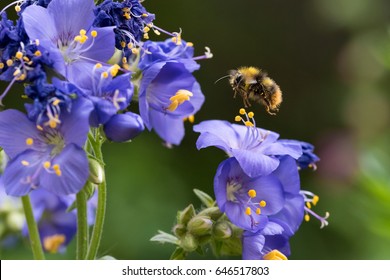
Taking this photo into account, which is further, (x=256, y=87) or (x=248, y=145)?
(x=256, y=87)

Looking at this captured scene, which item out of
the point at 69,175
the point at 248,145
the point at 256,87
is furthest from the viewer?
the point at 256,87

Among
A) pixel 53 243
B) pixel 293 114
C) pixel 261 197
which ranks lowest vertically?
pixel 293 114

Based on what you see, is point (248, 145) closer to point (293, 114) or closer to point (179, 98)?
point (179, 98)

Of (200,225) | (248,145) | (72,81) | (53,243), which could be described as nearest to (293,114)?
(53,243)

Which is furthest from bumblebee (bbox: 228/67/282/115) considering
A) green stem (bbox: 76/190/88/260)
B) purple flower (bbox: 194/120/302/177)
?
green stem (bbox: 76/190/88/260)

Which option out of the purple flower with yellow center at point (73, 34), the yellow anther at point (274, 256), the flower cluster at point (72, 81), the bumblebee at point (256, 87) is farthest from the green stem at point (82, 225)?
the bumblebee at point (256, 87)

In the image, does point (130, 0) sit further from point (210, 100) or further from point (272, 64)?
point (272, 64)

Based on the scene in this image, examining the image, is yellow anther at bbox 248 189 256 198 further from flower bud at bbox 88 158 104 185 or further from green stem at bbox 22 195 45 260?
green stem at bbox 22 195 45 260
